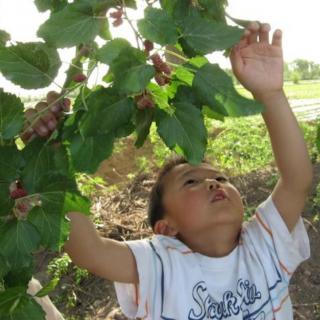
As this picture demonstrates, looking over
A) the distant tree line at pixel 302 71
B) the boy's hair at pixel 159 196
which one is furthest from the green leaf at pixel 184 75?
the distant tree line at pixel 302 71

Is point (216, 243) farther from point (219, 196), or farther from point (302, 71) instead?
point (302, 71)

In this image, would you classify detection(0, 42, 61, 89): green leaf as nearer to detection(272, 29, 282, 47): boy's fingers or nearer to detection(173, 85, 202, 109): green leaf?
detection(173, 85, 202, 109): green leaf

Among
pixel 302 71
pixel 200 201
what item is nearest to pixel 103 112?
pixel 200 201

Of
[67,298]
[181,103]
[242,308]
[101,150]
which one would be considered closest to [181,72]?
[181,103]

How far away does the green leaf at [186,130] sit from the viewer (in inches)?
32.9

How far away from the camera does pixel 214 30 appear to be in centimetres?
83

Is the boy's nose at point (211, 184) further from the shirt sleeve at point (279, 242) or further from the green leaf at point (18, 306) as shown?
the green leaf at point (18, 306)

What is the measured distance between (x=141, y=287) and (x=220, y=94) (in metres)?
0.72

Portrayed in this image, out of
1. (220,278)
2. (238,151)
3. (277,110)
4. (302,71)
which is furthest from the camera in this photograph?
(302,71)

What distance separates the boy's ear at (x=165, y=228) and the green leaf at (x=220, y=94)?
812mm

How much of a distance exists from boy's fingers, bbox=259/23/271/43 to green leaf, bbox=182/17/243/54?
0.91 feet

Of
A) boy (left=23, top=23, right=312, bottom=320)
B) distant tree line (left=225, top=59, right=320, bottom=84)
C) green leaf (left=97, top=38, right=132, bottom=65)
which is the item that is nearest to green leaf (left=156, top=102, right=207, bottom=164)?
green leaf (left=97, top=38, right=132, bottom=65)

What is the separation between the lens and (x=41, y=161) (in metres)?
0.88

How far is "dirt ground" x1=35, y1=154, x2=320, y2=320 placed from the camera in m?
2.70
